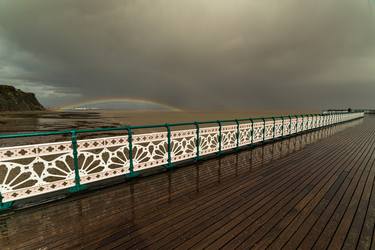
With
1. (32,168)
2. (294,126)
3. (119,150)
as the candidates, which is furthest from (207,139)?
(294,126)

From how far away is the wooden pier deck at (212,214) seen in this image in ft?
7.92

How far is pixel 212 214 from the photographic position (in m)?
2.99

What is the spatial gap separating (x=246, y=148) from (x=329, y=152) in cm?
337

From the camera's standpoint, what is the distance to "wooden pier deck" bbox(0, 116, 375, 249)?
241 cm

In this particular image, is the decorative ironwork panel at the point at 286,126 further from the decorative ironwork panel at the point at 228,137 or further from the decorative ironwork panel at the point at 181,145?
the decorative ironwork panel at the point at 181,145

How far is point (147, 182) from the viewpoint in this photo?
169 inches

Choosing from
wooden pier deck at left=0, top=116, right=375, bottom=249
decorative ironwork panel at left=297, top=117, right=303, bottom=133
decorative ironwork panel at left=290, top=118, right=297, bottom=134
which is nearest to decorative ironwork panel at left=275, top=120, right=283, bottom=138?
decorative ironwork panel at left=290, top=118, right=297, bottom=134

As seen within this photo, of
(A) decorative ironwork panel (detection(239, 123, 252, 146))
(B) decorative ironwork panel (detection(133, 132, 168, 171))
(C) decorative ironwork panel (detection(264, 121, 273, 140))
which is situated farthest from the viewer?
(C) decorative ironwork panel (detection(264, 121, 273, 140))

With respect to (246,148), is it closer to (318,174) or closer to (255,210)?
(318,174)

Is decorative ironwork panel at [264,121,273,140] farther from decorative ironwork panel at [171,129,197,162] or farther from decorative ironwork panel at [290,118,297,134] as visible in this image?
decorative ironwork panel at [171,129,197,162]

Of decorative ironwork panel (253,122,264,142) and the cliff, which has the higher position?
the cliff

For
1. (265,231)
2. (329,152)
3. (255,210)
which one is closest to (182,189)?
(255,210)

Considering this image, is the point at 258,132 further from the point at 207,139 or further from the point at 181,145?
the point at 181,145

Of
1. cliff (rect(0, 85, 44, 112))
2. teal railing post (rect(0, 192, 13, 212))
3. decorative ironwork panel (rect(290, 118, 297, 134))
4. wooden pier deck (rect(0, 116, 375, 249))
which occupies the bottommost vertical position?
wooden pier deck (rect(0, 116, 375, 249))
